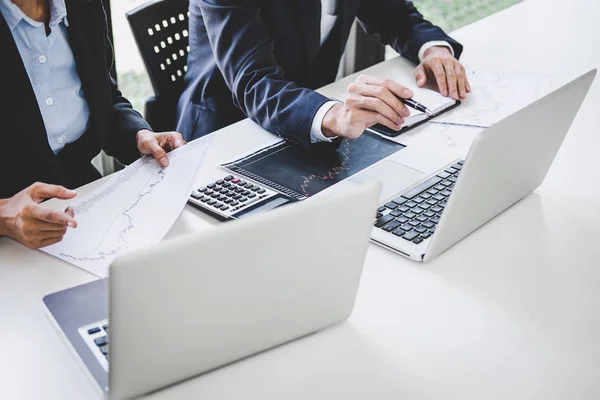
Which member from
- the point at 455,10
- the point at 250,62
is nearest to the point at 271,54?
the point at 250,62

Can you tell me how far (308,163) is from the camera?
1.43 metres

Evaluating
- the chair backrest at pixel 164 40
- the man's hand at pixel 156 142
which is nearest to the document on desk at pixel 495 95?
the man's hand at pixel 156 142

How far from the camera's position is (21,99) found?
1348 millimetres

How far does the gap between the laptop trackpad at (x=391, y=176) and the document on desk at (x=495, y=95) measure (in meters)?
0.27

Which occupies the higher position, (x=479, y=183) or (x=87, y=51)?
(x=87, y=51)

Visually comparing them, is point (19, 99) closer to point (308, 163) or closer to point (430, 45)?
point (308, 163)

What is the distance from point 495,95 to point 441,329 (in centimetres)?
85

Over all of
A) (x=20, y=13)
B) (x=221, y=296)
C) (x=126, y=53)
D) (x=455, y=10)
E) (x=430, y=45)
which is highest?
(x=20, y=13)

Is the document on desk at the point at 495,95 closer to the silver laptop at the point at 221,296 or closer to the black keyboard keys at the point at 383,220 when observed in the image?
the black keyboard keys at the point at 383,220

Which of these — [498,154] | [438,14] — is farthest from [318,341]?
[438,14]

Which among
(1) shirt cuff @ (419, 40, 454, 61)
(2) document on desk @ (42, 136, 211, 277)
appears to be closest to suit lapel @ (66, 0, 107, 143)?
(2) document on desk @ (42, 136, 211, 277)

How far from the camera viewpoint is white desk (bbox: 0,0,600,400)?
92cm

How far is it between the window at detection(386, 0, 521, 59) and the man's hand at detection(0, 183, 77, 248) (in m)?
3.01

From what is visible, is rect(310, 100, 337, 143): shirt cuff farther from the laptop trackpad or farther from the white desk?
the white desk
